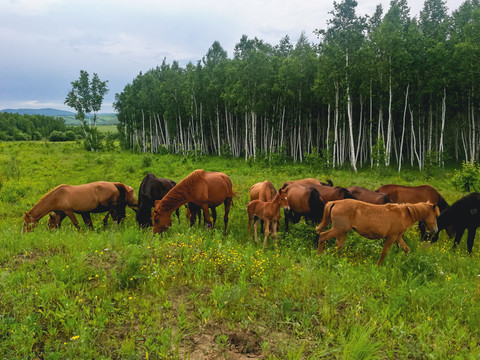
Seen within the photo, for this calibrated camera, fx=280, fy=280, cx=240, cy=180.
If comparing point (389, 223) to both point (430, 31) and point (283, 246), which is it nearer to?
point (283, 246)

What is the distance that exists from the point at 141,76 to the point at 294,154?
36608 mm

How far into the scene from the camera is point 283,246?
8.87m

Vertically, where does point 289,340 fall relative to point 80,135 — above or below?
below

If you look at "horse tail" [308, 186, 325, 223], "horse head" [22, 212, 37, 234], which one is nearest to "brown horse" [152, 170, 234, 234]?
"horse tail" [308, 186, 325, 223]

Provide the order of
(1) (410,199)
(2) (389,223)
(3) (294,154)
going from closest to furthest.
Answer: (2) (389,223) < (1) (410,199) < (3) (294,154)

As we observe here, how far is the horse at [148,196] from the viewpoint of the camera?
1070 cm

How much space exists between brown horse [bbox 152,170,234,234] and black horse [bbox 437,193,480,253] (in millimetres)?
8013

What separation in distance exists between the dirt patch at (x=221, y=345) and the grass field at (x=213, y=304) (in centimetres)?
2

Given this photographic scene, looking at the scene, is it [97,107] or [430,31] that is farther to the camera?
[97,107]

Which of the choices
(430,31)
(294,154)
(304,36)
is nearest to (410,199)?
(294,154)

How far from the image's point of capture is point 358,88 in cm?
3142

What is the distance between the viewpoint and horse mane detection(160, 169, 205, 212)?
9570 mm

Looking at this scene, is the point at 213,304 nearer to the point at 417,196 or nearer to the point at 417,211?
the point at 417,211

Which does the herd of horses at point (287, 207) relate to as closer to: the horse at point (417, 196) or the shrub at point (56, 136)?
the horse at point (417, 196)
